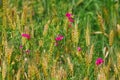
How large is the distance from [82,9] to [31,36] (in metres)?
0.99

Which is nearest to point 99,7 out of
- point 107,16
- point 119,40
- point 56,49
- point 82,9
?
point 82,9

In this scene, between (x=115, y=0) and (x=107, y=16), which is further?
(x=115, y=0)

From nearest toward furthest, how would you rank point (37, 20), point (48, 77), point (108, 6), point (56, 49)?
point (48, 77)
point (56, 49)
point (108, 6)
point (37, 20)

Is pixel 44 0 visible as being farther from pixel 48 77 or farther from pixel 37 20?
pixel 48 77

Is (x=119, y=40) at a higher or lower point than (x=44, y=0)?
lower

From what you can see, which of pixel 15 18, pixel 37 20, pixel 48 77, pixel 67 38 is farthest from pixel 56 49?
pixel 37 20

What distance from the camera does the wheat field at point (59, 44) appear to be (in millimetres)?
2350

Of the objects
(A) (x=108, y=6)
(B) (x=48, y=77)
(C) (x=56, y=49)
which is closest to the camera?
(B) (x=48, y=77)

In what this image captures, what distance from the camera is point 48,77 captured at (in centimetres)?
232

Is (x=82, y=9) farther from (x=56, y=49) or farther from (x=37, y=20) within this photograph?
(x=56, y=49)

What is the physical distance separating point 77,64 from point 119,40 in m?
0.56

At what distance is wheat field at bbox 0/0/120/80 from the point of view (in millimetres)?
2350

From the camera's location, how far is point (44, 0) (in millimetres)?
3742

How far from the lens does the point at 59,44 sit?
9.56 feet
